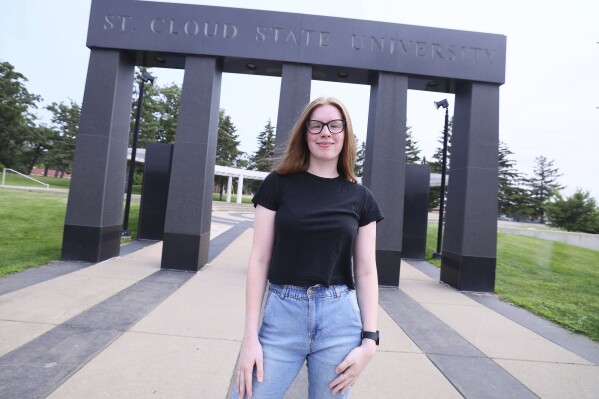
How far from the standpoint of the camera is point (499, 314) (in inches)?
219

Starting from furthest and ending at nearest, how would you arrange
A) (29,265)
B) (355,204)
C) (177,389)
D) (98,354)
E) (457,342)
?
(29,265) → (457,342) → (98,354) → (177,389) → (355,204)

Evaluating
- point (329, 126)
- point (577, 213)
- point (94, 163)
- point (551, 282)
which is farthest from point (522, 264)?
point (577, 213)

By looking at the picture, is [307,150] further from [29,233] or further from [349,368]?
[29,233]

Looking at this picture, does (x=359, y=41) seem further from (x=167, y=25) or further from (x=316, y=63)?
(x=167, y=25)

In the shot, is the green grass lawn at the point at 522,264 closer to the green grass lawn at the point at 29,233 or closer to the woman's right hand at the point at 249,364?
the green grass lawn at the point at 29,233

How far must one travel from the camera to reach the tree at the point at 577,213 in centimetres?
2686

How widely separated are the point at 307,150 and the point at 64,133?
4522 centimetres

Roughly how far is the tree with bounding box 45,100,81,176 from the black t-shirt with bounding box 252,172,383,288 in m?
40.5

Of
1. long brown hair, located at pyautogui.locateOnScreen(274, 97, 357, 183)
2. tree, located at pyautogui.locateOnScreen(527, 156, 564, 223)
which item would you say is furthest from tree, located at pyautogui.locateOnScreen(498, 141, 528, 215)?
long brown hair, located at pyautogui.locateOnScreen(274, 97, 357, 183)

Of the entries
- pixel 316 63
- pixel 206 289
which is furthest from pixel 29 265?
pixel 316 63

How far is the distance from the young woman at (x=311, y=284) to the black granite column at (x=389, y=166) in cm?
551

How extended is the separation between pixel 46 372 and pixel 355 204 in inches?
121

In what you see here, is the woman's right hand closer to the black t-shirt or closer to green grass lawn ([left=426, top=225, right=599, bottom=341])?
the black t-shirt

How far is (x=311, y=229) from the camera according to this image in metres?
1.52
